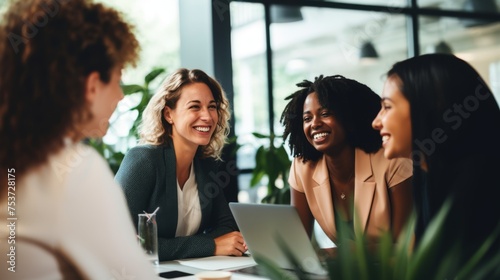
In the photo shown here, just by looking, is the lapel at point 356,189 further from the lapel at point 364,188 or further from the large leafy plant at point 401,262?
the large leafy plant at point 401,262

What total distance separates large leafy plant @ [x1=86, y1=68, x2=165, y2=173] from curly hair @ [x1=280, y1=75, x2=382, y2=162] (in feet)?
3.83

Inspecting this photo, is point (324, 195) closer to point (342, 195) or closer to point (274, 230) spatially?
point (342, 195)

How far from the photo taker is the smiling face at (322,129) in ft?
8.67

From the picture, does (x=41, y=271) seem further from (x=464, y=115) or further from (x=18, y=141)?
(x=464, y=115)

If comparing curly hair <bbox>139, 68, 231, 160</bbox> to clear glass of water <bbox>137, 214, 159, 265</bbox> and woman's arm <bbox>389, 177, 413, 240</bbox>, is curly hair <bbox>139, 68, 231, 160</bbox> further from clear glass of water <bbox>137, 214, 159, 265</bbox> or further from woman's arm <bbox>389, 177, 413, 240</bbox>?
woman's arm <bbox>389, 177, 413, 240</bbox>

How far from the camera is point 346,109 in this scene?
2666 millimetres

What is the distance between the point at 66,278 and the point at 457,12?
5.39 metres

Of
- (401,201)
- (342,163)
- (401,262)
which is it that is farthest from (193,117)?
(401,262)

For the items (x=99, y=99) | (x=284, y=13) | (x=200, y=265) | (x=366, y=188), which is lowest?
(x=200, y=265)

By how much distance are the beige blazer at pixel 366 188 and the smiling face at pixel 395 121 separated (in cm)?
36

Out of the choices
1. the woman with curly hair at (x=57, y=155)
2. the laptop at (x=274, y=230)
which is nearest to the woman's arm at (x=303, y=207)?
the laptop at (x=274, y=230)

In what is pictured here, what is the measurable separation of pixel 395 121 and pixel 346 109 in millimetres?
534

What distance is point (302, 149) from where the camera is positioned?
2816 mm

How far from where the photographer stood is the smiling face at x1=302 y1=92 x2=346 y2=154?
8.67 feet
